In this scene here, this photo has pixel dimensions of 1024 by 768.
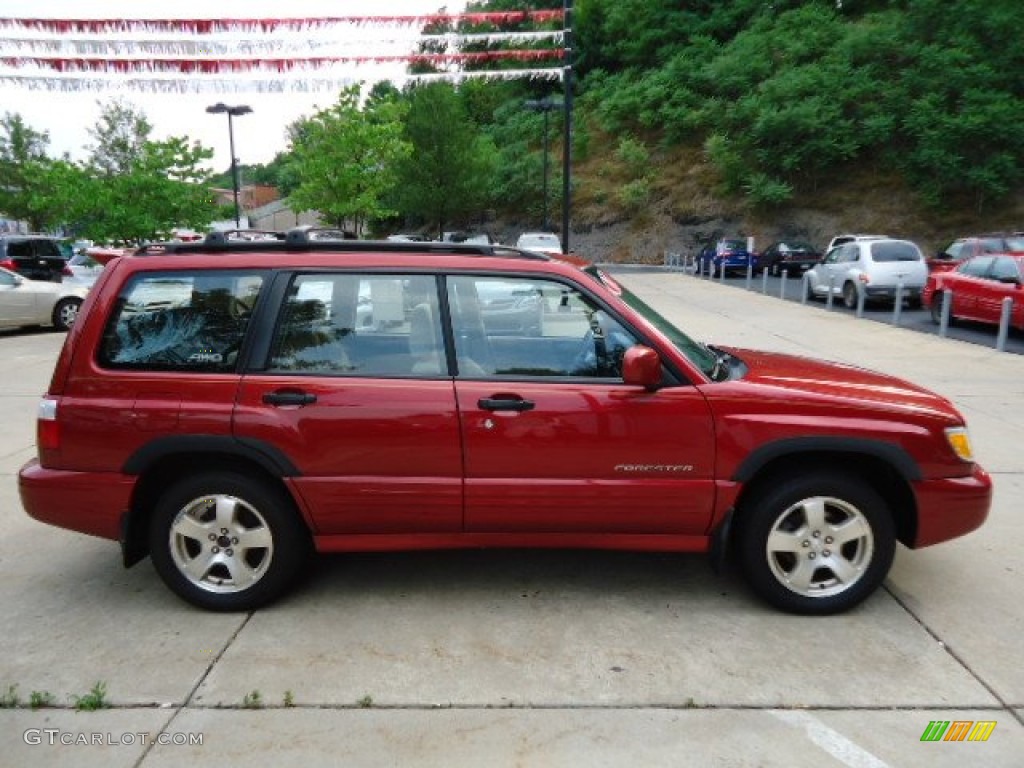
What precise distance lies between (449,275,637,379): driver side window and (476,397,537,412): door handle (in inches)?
5.6

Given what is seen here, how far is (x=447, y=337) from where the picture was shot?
3.60 metres

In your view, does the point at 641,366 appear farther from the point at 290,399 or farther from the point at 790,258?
the point at 790,258

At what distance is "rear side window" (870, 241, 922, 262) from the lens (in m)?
17.4

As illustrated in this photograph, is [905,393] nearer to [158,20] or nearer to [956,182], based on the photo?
[158,20]

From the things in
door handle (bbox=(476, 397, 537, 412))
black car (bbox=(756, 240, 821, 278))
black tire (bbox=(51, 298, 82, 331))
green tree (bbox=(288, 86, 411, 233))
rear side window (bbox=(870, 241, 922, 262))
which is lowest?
black tire (bbox=(51, 298, 82, 331))

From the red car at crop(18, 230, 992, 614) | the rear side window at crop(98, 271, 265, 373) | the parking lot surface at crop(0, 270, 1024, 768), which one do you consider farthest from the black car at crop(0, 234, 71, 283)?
the red car at crop(18, 230, 992, 614)

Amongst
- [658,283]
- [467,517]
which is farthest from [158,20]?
[658,283]

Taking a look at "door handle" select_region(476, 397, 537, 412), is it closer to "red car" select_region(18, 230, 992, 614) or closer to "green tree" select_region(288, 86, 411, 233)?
"red car" select_region(18, 230, 992, 614)

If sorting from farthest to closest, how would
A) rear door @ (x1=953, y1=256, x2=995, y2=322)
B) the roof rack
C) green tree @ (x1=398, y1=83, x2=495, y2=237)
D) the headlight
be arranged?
green tree @ (x1=398, y1=83, x2=495, y2=237), rear door @ (x1=953, y1=256, x2=995, y2=322), the roof rack, the headlight

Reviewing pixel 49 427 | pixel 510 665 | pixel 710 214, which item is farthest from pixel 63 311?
pixel 710 214

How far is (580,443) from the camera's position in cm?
346

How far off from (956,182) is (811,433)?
3728cm

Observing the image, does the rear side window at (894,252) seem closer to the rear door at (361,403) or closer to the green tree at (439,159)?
the rear door at (361,403)

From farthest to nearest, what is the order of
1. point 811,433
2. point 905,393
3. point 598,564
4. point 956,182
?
point 956,182 < point 598,564 < point 905,393 < point 811,433
